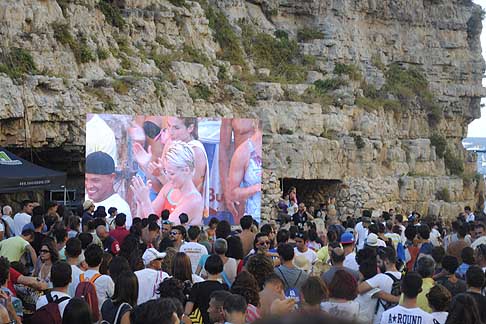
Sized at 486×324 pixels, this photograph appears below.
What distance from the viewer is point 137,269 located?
1046 cm

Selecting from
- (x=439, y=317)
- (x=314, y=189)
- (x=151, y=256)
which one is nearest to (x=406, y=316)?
(x=439, y=317)

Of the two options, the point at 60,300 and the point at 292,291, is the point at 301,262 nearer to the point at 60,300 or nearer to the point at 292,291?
the point at 292,291

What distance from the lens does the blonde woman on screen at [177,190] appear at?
24.3 metres

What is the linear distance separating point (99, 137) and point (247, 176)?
4944 millimetres

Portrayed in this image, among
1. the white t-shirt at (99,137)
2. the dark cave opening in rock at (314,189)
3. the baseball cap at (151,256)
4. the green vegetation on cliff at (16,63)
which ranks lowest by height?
the dark cave opening in rock at (314,189)

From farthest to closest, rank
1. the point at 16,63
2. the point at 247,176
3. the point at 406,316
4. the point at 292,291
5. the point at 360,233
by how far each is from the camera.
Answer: the point at 247,176 < the point at 16,63 < the point at 360,233 < the point at 292,291 < the point at 406,316

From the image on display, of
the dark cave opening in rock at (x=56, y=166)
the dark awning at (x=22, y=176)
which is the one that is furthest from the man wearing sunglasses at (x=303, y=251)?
the dark cave opening in rock at (x=56, y=166)

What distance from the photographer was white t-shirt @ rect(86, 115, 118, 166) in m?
23.2

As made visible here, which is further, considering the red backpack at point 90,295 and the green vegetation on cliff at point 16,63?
→ the green vegetation on cliff at point 16,63

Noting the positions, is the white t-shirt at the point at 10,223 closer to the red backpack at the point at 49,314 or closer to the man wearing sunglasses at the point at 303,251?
the man wearing sunglasses at the point at 303,251

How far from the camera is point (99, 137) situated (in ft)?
76.8

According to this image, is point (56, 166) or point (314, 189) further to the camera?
point (314, 189)

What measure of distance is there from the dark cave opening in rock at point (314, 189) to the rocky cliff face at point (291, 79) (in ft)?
0.20

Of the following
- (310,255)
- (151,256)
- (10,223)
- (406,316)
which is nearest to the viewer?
(406,316)
